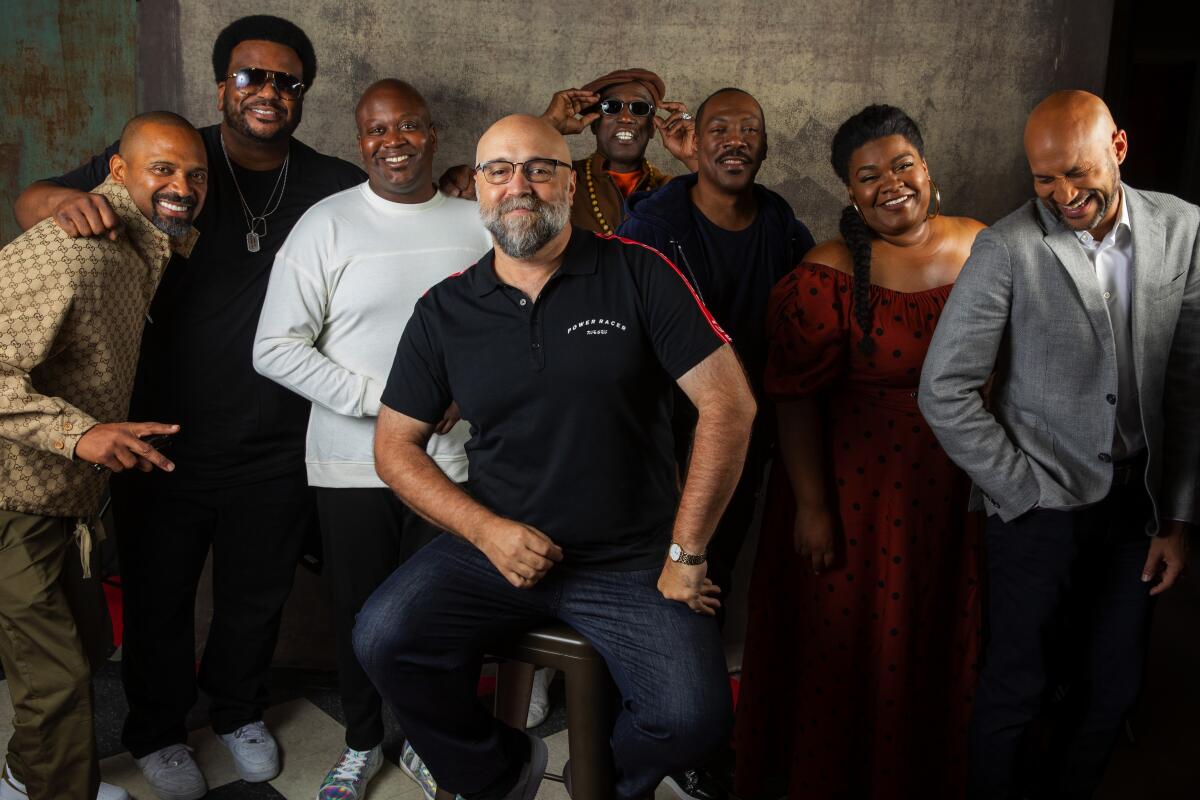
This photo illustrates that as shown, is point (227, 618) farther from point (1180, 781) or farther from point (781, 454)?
point (1180, 781)

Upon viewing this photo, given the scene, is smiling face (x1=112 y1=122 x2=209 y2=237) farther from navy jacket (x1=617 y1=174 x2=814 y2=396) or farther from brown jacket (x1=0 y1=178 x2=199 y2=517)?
navy jacket (x1=617 y1=174 x2=814 y2=396)

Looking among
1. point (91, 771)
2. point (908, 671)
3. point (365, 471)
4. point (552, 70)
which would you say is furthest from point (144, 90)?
point (908, 671)

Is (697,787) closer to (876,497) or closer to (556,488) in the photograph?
(876,497)

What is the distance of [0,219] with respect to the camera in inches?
148

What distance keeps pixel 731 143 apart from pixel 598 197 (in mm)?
507

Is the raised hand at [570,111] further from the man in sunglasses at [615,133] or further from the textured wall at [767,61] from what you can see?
the textured wall at [767,61]

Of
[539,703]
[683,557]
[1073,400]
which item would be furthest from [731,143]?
[539,703]

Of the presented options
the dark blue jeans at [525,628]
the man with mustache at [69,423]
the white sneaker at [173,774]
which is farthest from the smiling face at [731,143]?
the white sneaker at [173,774]

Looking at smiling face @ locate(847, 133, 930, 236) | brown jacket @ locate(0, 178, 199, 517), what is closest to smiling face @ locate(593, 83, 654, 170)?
smiling face @ locate(847, 133, 930, 236)

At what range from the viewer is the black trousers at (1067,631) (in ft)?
7.85

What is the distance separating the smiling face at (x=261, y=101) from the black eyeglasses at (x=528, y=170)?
0.88 metres

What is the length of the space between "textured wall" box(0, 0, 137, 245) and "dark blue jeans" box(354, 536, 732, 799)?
230cm

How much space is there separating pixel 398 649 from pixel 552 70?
7.17ft

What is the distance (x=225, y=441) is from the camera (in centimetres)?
291
